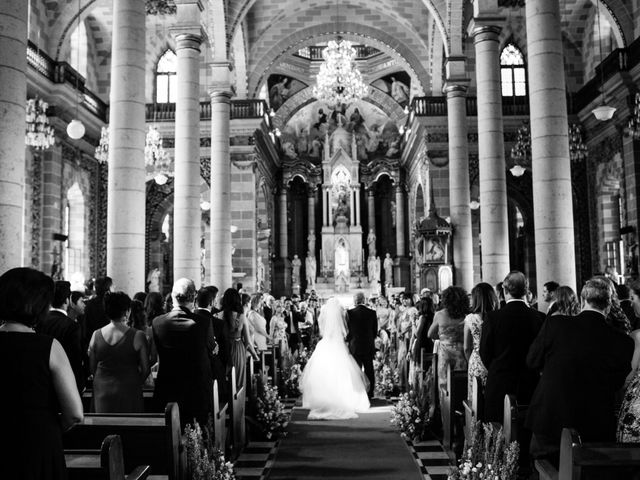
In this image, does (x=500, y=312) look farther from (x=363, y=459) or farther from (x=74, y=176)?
(x=74, y=176)

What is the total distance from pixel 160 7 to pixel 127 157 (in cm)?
1621

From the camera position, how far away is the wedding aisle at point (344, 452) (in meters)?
7.16

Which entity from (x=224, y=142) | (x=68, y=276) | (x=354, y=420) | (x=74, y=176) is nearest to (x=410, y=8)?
(x=224, y=142)

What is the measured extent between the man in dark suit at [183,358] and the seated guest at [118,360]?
31 centimetres

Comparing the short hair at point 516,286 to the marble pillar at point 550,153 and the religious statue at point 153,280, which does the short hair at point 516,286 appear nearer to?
Result: the marble pillar at point 550,153

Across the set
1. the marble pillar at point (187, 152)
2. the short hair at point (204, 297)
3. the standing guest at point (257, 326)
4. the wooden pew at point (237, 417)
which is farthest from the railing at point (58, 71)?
the short hair at point (204, 297)

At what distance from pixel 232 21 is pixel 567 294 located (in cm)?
1893

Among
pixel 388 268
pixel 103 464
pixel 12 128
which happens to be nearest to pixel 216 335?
pixel 12 128

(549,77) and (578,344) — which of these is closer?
(578,344)

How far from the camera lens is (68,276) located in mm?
23625

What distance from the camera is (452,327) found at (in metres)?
8.06

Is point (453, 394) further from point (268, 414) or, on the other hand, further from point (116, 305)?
point (116, 305)

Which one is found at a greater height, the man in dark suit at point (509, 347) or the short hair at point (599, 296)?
the short hair at point (599, 296)

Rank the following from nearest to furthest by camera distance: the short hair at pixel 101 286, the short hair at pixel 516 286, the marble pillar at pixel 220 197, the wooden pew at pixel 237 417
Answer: the short hair at pixel 516 286 → the wooden pew at pixel 237 417 → the short hair at pixel 101 286 → the marble pillar at pixel 220 197
